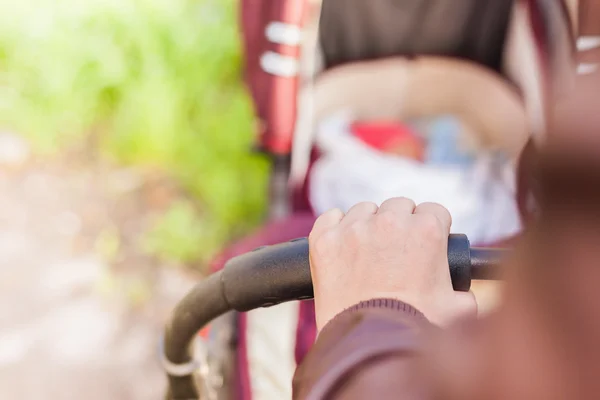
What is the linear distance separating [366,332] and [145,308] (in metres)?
1.22

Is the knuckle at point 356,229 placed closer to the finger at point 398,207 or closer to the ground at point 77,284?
the finger at point 398,207

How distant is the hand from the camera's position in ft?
1.48

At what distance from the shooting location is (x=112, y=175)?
180 centimetres

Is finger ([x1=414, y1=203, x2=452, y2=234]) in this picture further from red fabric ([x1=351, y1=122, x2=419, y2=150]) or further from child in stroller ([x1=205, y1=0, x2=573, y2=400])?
red fabric ([x1=351, y1=122, x2=419, y2=150])

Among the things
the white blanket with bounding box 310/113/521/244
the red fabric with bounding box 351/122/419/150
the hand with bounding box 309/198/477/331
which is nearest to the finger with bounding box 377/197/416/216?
the hand with bounding box 309/198/477/331

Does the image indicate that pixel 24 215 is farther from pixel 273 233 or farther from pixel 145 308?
pixel 273 233

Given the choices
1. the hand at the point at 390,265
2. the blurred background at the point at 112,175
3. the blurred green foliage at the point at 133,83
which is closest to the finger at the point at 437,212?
the hand at the point at 390,265

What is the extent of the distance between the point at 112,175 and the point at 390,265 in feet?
4.91

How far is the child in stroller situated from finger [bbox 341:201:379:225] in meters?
0.49

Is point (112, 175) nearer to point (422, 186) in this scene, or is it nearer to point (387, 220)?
point (422, 186)

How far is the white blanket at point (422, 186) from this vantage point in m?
1.23

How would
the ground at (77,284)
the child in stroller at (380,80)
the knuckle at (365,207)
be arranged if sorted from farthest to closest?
the ground at (77,284)
the child in stroller at (380,80)
the knuckle at (365,207)

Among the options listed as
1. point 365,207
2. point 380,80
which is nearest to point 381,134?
point 380,80

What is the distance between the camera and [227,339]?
2.87ft
